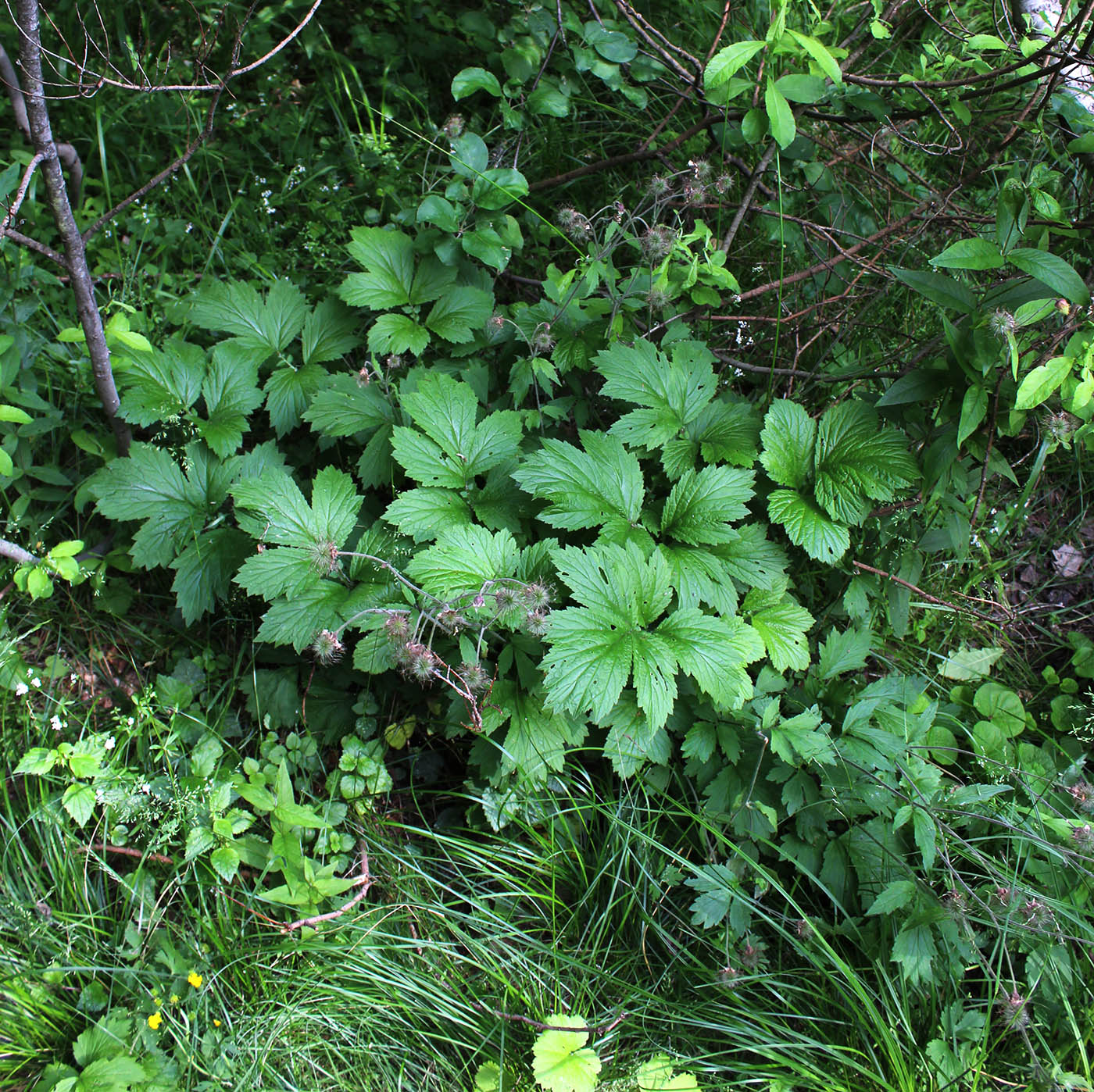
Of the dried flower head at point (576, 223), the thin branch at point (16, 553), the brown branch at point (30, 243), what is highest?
the brown branch at point (30, 243)

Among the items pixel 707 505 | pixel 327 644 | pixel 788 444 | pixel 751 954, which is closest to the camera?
pixel 327 644

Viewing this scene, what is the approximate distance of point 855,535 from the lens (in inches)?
90.7

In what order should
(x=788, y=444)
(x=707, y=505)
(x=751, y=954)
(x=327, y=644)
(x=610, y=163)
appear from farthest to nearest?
(x=610, y=163) → (x=788, y=444) → (x=707, y=505) → (x=751, y=954) → (x=327, y=644)

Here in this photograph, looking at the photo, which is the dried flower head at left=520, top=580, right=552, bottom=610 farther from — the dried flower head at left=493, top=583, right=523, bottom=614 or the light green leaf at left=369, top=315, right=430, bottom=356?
the light green leaf at left=369, top=315, right=430, bottom=356

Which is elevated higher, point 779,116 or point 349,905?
point 779,116

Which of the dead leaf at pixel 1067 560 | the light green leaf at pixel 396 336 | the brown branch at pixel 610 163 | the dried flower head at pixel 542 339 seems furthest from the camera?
the dead leaf at pixel 1067 560

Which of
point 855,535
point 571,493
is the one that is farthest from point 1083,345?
point 571,493

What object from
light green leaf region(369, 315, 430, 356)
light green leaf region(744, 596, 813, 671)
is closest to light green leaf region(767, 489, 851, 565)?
light green leaf region(744, 596, 813, 671)

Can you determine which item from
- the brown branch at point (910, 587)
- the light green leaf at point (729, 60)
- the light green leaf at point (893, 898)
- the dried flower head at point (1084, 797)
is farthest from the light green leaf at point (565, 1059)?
the light green leaf at point (729, 60)

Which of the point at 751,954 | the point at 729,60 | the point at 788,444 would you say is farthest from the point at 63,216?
the point at 751,954

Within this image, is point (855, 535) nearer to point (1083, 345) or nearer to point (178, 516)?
point (1083, 345)

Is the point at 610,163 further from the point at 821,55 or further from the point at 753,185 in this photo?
the point at 821,55

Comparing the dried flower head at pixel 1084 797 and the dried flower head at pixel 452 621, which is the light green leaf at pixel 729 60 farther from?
the dried flower head at pixel 1084 797

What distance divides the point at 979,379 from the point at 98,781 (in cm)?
215
